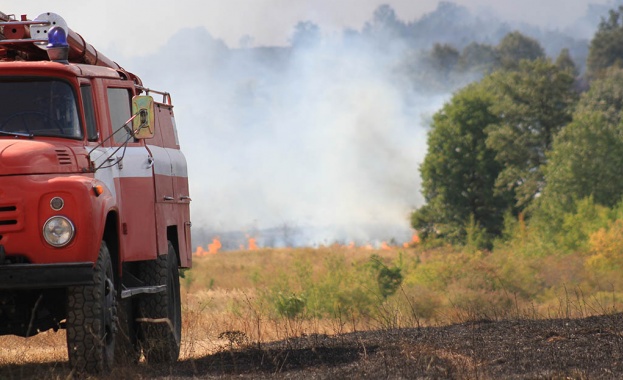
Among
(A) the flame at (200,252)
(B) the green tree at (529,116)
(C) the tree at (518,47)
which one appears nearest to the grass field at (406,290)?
(B) the green tree at (529,116)

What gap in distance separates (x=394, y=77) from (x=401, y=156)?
53048mm

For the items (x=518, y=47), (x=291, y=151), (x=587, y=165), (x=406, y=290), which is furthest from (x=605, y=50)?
(x=406, y=290)

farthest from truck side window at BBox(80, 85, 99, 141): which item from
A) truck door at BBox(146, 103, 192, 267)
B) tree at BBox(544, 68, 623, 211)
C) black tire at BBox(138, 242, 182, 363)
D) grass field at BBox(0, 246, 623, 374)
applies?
tree at BBox(544, 68, 623, 211)

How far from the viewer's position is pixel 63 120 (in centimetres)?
1155

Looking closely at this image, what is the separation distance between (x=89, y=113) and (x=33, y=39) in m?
0.89

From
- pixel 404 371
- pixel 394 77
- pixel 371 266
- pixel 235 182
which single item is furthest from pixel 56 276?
pixel 394 77

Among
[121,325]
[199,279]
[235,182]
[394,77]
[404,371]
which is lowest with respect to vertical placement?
[404,371]

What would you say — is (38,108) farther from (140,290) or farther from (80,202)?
(140,290)

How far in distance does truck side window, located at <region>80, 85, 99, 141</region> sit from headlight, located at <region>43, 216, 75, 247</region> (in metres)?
1.38

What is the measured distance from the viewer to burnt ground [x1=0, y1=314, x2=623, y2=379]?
10.4 meters

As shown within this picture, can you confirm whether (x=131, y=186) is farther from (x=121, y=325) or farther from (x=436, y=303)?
(x=436, y=303)

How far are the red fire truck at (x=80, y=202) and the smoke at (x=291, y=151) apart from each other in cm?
7558

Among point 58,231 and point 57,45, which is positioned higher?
point 57,45

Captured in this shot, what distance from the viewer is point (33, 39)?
11898 mm
